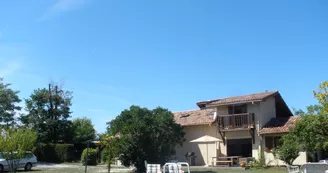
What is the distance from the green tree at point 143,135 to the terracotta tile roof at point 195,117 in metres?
6.86

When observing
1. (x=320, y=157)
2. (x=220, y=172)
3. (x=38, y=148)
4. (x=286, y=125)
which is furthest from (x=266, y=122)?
(x=38, y=148)

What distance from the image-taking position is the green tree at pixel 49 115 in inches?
1870

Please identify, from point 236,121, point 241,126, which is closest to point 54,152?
point 236,121

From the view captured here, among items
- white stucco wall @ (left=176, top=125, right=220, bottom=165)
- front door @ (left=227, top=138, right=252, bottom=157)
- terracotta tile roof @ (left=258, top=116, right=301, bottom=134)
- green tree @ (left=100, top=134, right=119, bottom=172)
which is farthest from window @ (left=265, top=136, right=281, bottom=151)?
green tree @ (left=100, top=134, right=119, bottom=172)

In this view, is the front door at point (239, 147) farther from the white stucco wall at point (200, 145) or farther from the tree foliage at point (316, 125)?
the tree foliage at point (316, 125)

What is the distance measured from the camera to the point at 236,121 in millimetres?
30438

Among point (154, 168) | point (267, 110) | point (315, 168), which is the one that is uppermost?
point (267, 110)

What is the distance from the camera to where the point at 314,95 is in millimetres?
17297

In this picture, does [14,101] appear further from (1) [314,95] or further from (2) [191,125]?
(1) [314,95]

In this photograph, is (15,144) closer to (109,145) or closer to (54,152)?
(109,145)

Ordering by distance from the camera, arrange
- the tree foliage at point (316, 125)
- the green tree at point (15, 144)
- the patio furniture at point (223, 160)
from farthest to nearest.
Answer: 1. the patio furniture at point (223, 160)
2. the green tree at point (15, 144)
3. the tree foliage at point (316, 125)

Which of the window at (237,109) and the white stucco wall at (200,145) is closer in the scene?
the window at (237,109)

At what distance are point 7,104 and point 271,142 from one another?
1314 inches

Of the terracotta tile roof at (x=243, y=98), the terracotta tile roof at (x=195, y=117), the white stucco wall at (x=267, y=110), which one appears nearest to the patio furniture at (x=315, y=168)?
the terracotta tile roof at (x=243, y=98)
